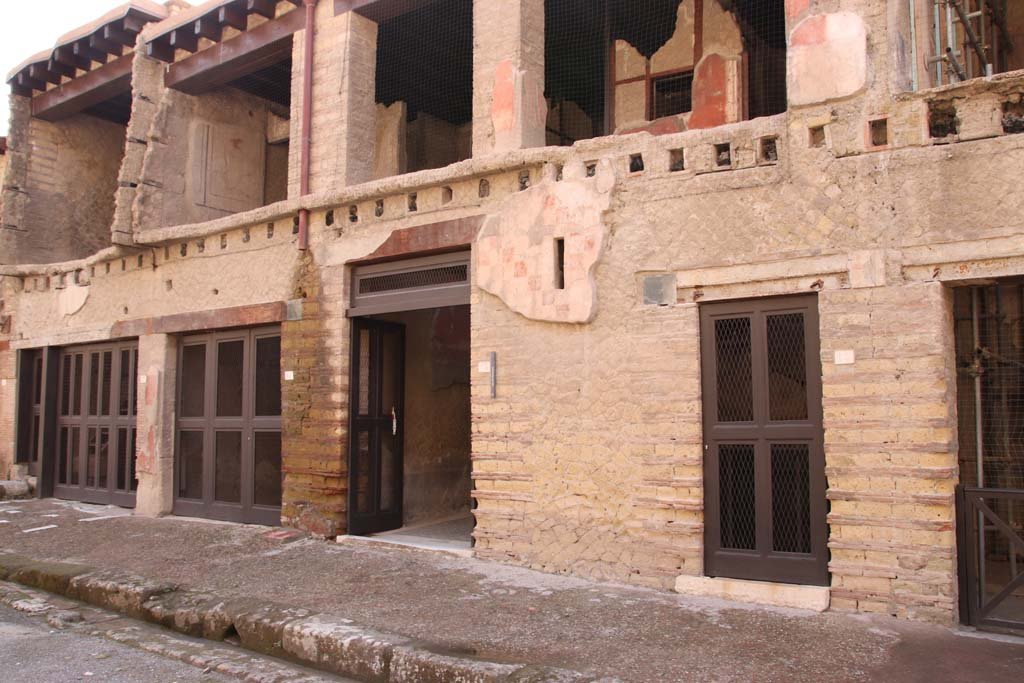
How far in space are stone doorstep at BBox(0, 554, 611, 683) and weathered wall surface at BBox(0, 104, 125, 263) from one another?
23.1ft

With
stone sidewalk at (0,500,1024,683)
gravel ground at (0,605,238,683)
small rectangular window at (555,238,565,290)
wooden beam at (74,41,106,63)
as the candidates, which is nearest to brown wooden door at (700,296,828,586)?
stone sidewalk at (0,500,1024,683)

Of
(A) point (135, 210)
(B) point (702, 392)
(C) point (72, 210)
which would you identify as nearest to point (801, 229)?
(B) point (702, 392)

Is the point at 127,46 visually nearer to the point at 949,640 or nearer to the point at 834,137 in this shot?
the point at 834,137

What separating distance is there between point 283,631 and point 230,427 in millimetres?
4997

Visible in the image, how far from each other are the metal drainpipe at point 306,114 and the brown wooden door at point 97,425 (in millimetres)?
3746

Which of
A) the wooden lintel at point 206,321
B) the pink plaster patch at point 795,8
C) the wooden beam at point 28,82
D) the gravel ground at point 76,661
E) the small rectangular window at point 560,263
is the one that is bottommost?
the gravel ground at point 76,661

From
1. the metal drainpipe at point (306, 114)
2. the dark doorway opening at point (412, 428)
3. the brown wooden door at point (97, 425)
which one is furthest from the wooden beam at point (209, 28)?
the dark doorway opening at point (412, 428)

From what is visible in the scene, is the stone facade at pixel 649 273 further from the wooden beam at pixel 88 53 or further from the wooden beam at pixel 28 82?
the wooden beam at pixel 28 82

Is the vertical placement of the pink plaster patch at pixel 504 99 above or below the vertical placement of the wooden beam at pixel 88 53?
below

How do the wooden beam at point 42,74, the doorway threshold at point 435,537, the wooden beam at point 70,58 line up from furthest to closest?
the wooden beam at point 42,74 → the wooden beam at point 70,58 → the doorway threshold at point 435,537

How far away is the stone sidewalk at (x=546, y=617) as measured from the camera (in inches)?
185

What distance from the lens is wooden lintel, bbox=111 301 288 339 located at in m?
9.37

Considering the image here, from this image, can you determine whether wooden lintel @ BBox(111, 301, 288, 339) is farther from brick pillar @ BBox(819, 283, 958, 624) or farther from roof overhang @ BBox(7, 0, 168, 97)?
brick pillar @ BBox(819, 283, 958, 624)

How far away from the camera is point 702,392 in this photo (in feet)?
21.2
